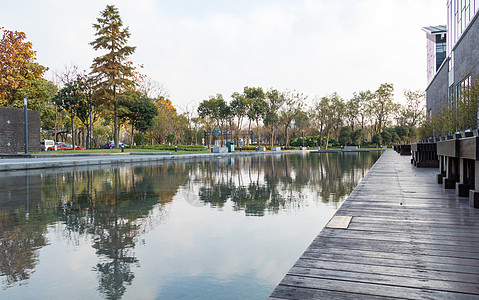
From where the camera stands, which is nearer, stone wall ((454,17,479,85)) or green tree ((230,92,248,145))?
stone wall ((454,17,479,85))

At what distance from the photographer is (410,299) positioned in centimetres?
188

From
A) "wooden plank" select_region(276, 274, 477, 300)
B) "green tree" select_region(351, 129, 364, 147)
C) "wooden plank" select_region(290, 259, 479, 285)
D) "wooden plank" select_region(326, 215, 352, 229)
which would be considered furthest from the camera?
"green tree" select_region(351, 129, 364, 147)

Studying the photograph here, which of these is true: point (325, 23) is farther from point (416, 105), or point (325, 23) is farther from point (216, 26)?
point (416, 105)

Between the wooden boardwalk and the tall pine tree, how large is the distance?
2996cm

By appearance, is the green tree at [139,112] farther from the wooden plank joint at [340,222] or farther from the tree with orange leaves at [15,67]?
the wooden plank joint at [340,222]

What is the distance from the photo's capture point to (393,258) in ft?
8.46

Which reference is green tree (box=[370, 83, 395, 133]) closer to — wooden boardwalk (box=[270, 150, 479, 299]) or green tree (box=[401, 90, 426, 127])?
green tree (box=[401, 90, 426, 127])

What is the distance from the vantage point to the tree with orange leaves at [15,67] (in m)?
30.3

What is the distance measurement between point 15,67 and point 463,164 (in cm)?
3605

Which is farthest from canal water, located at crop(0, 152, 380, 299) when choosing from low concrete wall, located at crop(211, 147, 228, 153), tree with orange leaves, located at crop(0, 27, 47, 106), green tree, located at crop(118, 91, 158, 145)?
tree with orange leaves, located at crop(0, 27, 47, 106)

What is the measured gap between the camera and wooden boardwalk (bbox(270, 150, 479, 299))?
1993mm

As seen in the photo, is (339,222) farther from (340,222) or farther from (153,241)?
(153,241)

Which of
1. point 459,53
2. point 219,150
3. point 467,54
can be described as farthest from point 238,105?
point 467,54

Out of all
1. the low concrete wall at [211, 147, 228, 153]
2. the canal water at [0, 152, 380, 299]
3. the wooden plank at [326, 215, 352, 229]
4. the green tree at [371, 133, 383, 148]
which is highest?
the green tree at [371, 133, 383, 148]
